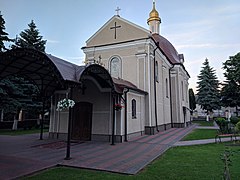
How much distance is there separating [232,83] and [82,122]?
2906 cm

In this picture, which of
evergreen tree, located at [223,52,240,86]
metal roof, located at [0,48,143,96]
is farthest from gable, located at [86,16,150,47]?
evergreen tree, located at [223,52,240,86]

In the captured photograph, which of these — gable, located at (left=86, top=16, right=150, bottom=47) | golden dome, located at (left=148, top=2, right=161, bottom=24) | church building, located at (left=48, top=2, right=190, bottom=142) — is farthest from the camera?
golden dome, located at (left=148, top=2, right=161, bottom=24)

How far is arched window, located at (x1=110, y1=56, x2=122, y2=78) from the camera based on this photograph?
52.4 ft

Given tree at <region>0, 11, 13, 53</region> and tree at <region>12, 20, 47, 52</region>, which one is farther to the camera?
tree at <region>12, 20, 47, 52</region>

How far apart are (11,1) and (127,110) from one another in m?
8.41

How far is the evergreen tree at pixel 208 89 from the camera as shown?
33375 mm

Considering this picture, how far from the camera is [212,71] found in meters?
35.6

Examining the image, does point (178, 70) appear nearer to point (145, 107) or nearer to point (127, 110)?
point (145, 107)

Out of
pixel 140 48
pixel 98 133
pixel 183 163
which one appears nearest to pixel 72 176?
pixel 183 163

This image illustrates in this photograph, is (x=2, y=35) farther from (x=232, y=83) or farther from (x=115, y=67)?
(x=232, y=83)

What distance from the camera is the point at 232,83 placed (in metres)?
31.7

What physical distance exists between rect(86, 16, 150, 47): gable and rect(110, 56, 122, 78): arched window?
62.5 inches

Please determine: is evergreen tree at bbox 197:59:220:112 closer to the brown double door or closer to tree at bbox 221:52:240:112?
tree at bbox 221:52:240:112

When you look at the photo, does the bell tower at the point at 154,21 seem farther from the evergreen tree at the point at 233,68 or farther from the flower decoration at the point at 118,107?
the flower decoration at the point at 118,107
